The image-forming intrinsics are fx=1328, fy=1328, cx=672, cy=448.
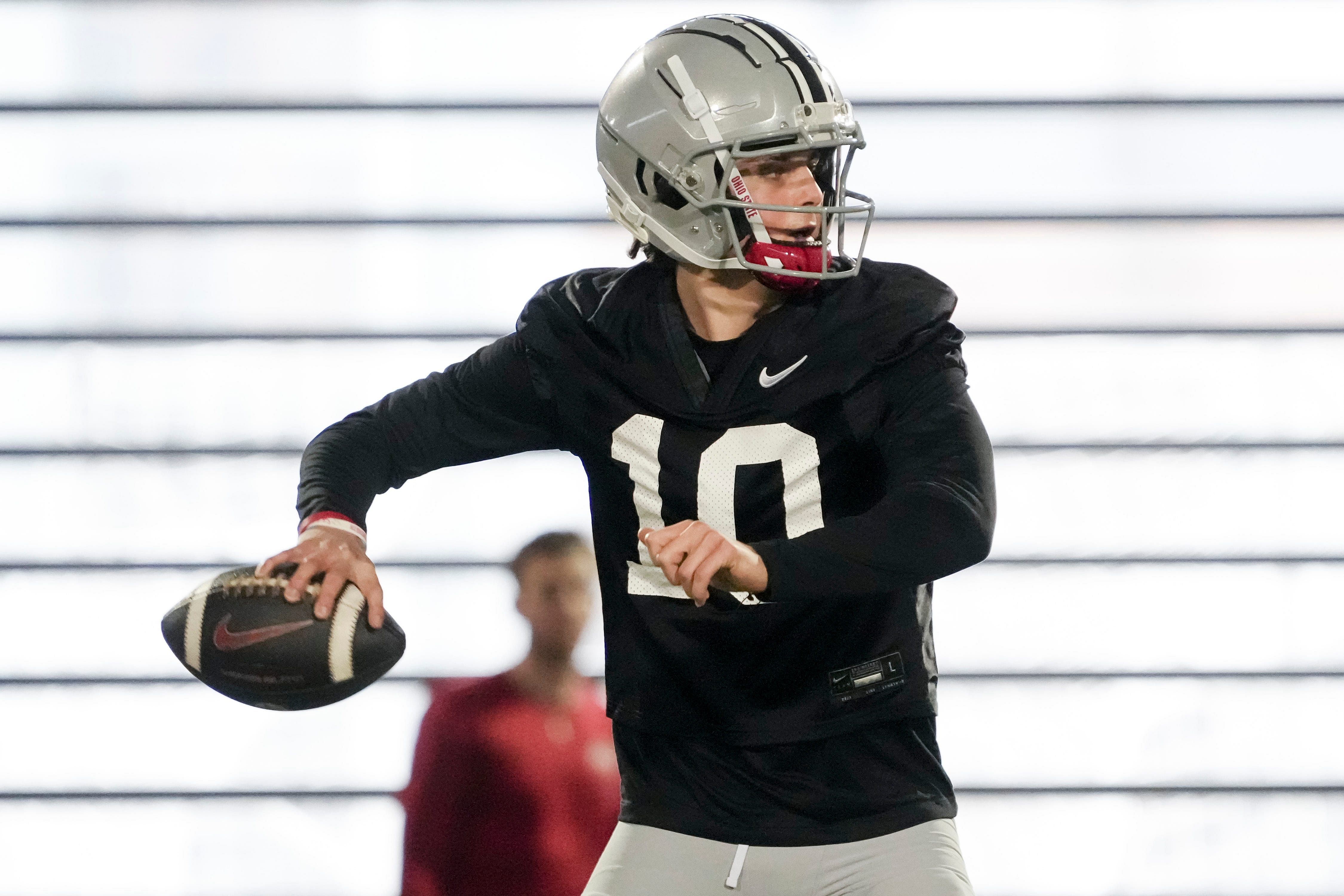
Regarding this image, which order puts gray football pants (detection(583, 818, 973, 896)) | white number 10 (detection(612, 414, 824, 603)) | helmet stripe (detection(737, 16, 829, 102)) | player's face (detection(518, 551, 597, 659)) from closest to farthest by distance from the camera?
gray football pants (detection(583, 818, 973, 896)) < white number 10 (detection(612, 414, 824, 603)) < helmet stripe (detection(737, 16, 829, 102)) < player's face (detection(518, 551, 597, 659))

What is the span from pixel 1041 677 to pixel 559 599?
107cm

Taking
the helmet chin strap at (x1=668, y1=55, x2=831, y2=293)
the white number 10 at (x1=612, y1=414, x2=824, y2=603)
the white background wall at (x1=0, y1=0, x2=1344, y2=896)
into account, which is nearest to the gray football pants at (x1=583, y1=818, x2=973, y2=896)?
the white number 10 at (x1=612, y1=414, x2=824, y2=603)

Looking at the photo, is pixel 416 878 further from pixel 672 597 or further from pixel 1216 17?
pixel 1216 17

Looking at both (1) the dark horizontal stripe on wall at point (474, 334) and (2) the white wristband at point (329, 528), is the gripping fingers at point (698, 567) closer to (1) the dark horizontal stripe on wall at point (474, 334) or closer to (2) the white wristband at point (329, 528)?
(2) the white wristband at point (329, 528)

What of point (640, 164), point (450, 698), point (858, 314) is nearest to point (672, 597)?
point (858, 314)

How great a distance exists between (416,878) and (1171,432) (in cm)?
191

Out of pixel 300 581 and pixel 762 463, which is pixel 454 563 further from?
pixel 762 463

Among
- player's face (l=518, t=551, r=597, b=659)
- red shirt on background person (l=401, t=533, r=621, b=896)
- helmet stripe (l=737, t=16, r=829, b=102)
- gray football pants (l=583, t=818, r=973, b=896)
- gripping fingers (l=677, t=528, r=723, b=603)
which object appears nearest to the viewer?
gripping fingers (l=677, t=528, r=723, b=603)

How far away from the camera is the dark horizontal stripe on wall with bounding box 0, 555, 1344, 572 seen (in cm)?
292

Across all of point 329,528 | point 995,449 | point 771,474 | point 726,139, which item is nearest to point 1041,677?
point 995,449

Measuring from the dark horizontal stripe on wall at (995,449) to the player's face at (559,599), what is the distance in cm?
62

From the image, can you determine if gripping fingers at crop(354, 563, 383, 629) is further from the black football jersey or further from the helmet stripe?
the helmet stripe

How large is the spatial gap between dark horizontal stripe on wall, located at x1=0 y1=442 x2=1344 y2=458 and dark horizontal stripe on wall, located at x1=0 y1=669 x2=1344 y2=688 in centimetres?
49

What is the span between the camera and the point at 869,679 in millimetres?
1692
